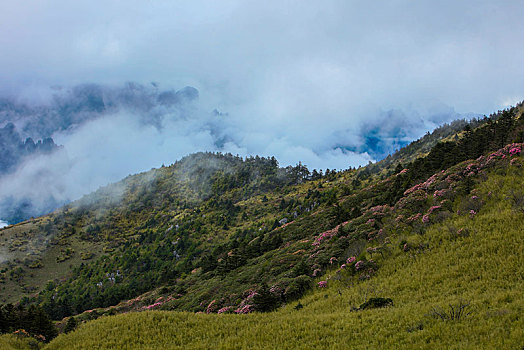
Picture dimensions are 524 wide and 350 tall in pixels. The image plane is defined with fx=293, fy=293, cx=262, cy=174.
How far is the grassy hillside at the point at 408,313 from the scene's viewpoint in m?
12.9

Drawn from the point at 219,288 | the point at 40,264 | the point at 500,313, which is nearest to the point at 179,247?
the point at 40,264

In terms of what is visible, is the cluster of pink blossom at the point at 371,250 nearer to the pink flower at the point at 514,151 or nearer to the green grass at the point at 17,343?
the pink flower at the point at 514,151

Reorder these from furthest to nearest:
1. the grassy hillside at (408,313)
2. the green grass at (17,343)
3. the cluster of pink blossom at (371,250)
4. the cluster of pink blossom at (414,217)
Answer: the cluster of pink blossom at (414,217) < the cluster of pink blossom at (371,250) < the green grass at (17,343) < the grassy hillside at (408,313)

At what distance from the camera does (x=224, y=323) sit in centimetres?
2022

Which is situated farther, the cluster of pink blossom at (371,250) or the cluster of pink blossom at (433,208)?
the cluster of pink blossom at (433,208)

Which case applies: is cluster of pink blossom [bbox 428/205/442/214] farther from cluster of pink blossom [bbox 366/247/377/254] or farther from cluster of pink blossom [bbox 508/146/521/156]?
cluster of pink blossom [bbox 508/146/521/156]

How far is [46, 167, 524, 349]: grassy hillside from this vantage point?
42.2 feet

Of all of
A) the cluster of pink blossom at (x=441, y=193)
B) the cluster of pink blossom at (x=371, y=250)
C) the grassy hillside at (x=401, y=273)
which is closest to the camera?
the grassy hillside at (x=401, y=273)

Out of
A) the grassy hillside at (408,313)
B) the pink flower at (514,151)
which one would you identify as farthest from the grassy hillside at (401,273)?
the pink flower at (514,151)

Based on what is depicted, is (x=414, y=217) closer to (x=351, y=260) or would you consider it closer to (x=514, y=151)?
(x=351, y=260)

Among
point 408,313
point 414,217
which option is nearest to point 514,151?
point 414,217

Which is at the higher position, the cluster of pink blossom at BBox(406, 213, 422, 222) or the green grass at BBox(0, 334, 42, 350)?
the green grass at BBox(0, 334, 42, 350)

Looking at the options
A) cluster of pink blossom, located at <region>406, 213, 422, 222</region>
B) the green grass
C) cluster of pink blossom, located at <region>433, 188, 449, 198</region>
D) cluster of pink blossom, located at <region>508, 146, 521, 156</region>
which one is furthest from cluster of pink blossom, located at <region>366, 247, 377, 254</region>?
the green grass

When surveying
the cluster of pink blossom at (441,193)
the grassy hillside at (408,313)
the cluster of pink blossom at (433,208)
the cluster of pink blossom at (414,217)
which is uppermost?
the cluster of pink blossom at (441,193)
